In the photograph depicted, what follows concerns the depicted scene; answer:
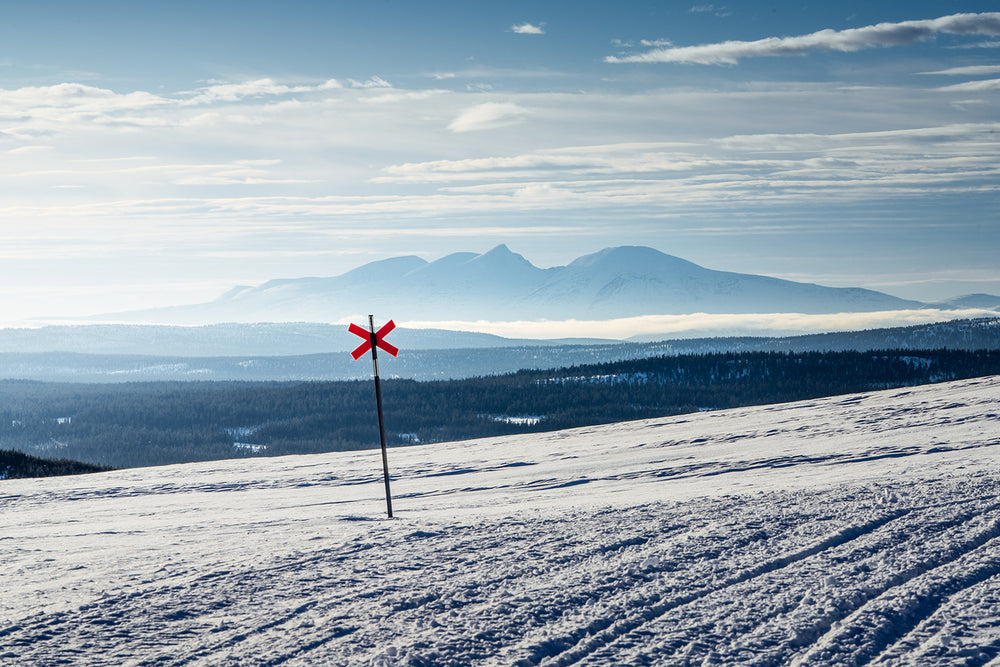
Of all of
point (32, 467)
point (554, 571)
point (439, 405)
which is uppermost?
point (554, 571)

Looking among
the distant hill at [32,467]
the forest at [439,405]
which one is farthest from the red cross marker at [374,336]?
the forest at [439,405]

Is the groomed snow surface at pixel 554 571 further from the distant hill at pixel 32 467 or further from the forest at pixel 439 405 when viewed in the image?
the forest at pixel 439 405

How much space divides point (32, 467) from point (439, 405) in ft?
378

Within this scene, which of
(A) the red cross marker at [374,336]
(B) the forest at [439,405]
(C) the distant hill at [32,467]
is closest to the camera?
(A) the red cross marker at [374,336]

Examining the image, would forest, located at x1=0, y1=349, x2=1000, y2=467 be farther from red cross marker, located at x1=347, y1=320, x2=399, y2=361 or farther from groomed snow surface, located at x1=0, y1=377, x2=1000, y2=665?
red cross marker, located at x1=347, y1=320, x2=399, y2=361

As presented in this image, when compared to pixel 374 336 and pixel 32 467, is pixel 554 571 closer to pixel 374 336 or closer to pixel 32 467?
pixel 374 336

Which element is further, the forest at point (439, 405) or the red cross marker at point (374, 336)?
the forest at point (439, 405)

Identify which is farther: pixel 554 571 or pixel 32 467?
pixel 32 467

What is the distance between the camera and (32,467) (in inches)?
1404

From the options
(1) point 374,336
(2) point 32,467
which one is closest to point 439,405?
(2) point 32,467

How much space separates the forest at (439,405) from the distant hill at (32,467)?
86.9 metres

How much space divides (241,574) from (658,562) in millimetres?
4254

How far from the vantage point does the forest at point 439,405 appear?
134 meters

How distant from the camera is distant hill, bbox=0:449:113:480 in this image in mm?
34594
